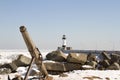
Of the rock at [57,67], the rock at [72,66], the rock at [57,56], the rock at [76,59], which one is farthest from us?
the rock at [57,56]

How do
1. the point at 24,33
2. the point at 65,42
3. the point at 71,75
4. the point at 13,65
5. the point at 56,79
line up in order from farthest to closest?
the point at 65,42 → the point at 13,65 → the point at 71,75 → the point at 56,79 → the point at 24,33

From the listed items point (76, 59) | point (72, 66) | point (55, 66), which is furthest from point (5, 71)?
point (76, 59)

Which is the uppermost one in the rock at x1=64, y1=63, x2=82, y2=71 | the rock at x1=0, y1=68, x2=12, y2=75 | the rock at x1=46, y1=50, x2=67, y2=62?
the rock at x1=46, y1=50, x2=67, y2=62

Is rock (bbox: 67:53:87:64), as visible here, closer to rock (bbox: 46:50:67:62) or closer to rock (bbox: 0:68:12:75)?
rock (bbox: 46:50:67:62)

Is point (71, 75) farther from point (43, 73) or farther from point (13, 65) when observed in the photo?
point (13, 65)

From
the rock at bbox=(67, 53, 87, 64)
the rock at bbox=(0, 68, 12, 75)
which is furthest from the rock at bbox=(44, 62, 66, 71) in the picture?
the rock at bbox=(0, 68, 12, 75)

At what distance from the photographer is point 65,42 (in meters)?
80.9

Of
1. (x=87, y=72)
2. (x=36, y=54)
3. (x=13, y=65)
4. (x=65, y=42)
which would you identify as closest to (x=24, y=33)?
(x=36, y=54)

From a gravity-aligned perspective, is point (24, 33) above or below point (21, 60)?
above

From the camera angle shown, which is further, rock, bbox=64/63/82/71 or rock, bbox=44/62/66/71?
rock, bbox=64/63/82/71

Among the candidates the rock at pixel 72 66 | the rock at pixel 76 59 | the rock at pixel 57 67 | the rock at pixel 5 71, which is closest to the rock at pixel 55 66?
the rock at pixel 57 67

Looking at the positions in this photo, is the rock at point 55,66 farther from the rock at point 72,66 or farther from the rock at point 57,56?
the rock at point 57,56

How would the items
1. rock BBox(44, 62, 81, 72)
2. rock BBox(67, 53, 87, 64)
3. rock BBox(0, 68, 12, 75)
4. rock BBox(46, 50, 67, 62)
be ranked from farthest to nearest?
rock BBox(46, 50, 67, 62)
rock BBox(67, 53, 87, 64)
rock BBox(0, 68, 12, 75)
rock BBox(44, 62, 81, 72)

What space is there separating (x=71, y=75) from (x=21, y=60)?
7.42 m
